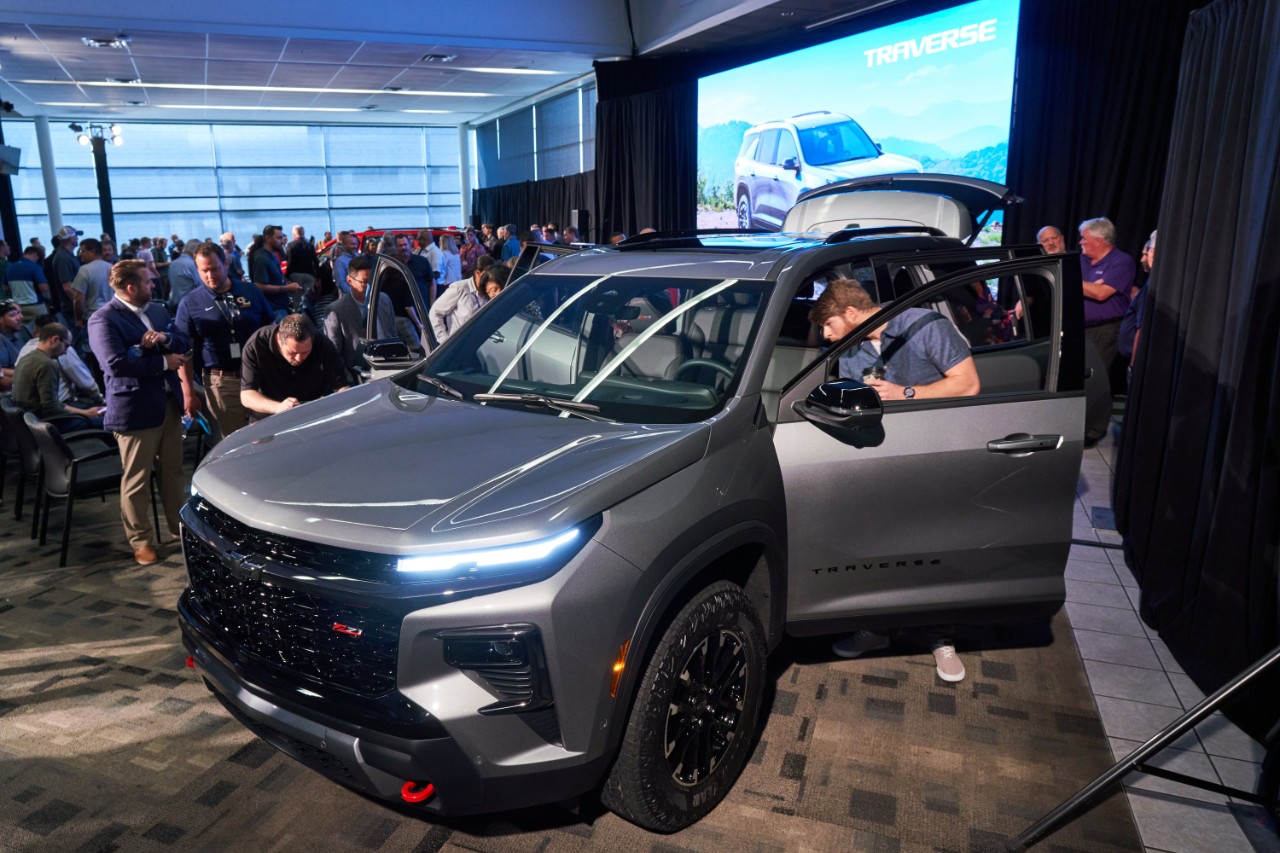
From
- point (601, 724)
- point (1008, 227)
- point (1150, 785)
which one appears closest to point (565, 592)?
point (601, 724)

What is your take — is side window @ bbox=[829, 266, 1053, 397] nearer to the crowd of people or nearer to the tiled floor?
the tiled floor

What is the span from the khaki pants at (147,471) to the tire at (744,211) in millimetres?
9380

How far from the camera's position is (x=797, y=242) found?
11.0 feet

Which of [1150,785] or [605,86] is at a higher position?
[605,86]

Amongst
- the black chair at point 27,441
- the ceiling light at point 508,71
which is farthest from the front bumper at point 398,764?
the ceiling light at point 508,71

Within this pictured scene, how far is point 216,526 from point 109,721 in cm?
137

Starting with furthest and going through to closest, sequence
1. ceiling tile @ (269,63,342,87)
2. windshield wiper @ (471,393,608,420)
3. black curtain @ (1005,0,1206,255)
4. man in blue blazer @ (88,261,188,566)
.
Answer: ceiling tile @ (269,63,342,87)
black curtain @ (1005,0,1206,255)
man in blue blazer @ (88,261,188,566)
windshield wiper @ (471,393,608,420)

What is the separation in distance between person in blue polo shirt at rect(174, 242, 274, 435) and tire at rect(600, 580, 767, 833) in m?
4.08

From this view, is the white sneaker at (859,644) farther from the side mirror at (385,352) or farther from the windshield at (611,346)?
the side mirror at (385,352)

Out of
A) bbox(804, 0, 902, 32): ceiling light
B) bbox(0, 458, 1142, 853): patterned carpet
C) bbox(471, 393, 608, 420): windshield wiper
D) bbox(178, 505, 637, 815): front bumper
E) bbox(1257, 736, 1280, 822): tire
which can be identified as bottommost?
bbox(0, 458, 1142, 853): patterned carpet

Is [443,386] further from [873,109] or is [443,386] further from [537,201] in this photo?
[537,201]

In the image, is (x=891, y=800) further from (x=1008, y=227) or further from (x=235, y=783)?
(x=1008, y=227)

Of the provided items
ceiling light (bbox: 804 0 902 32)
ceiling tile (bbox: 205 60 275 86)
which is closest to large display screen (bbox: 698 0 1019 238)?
ceiling light (bbox: 804 0 902 32)

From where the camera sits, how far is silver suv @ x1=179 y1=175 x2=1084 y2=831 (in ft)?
6.75
